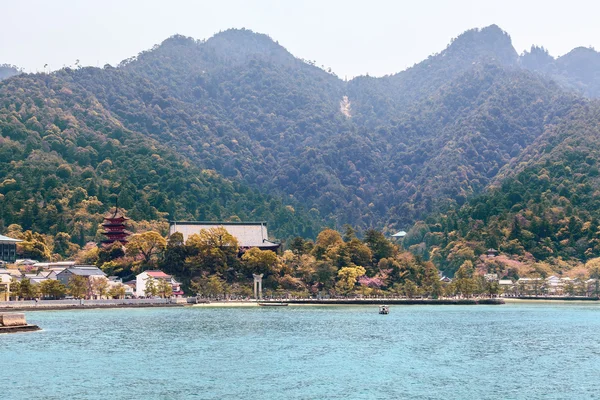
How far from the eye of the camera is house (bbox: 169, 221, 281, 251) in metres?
152

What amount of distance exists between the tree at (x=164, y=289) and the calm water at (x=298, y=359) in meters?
27.7

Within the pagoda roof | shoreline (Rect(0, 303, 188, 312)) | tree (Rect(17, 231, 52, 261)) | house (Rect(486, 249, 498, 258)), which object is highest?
the pagoda roof

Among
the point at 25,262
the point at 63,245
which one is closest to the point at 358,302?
the point at 25,262

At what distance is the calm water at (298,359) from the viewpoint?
165ft

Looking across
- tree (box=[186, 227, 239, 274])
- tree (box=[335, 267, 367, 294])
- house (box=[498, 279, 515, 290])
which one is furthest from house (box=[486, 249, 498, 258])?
tree (box=[186, 227, 239, 274])

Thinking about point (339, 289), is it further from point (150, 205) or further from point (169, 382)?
point (169, 382)

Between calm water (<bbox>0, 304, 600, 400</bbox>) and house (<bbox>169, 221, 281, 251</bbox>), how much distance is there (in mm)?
51146

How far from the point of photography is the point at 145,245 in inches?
5551

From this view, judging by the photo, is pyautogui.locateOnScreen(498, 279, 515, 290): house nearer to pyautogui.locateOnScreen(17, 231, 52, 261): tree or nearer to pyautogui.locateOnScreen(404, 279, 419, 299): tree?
pyautogui.locateOnScreen(404, 279, 419, 299): tree

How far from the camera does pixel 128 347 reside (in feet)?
226

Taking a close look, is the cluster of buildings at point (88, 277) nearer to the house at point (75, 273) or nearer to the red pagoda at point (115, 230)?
the house at point (75, 273)

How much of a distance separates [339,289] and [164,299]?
27.5 meters

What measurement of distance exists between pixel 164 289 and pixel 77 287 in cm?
1277

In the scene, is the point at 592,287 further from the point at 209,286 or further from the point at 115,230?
the point at 115,230
